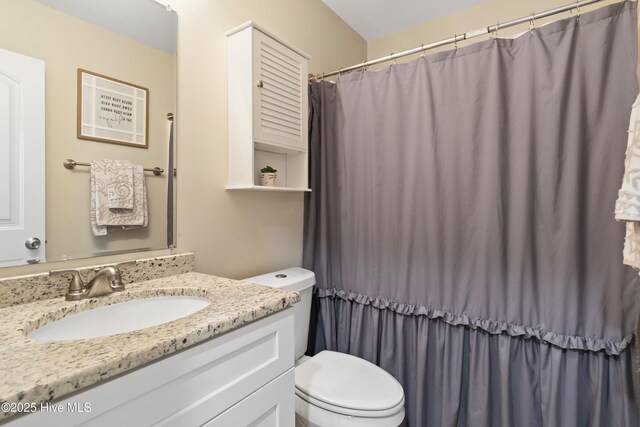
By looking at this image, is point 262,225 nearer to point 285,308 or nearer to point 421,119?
point 285,308

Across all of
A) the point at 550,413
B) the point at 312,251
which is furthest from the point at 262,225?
the point at 550,413

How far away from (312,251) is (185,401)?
4.02 feet

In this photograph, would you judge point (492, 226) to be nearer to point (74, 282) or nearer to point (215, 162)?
point (215, 162)

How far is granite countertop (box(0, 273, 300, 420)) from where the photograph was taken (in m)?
0.48

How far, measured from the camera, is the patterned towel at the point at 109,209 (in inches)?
38.8

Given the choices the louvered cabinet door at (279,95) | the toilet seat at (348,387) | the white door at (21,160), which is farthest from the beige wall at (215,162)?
A: the toilet seat at (348,387)

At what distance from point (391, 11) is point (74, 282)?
219cm

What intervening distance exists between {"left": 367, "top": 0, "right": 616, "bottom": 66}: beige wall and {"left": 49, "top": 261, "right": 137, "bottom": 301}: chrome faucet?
85.9 inches

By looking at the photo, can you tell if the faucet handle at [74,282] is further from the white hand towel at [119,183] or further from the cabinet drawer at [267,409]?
the cabinet drawer at [267,409]

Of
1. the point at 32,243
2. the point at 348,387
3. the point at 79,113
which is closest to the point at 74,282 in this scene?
the point at 32,243

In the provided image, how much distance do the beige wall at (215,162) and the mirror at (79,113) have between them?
0.21ft

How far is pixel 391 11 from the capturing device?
1.99 metres

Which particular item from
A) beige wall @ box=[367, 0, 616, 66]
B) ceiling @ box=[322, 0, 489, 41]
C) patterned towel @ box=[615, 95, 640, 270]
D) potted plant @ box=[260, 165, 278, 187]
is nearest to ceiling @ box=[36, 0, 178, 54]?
potted plant @ box=[260, 165, 278, 187]

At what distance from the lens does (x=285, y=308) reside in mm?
908
